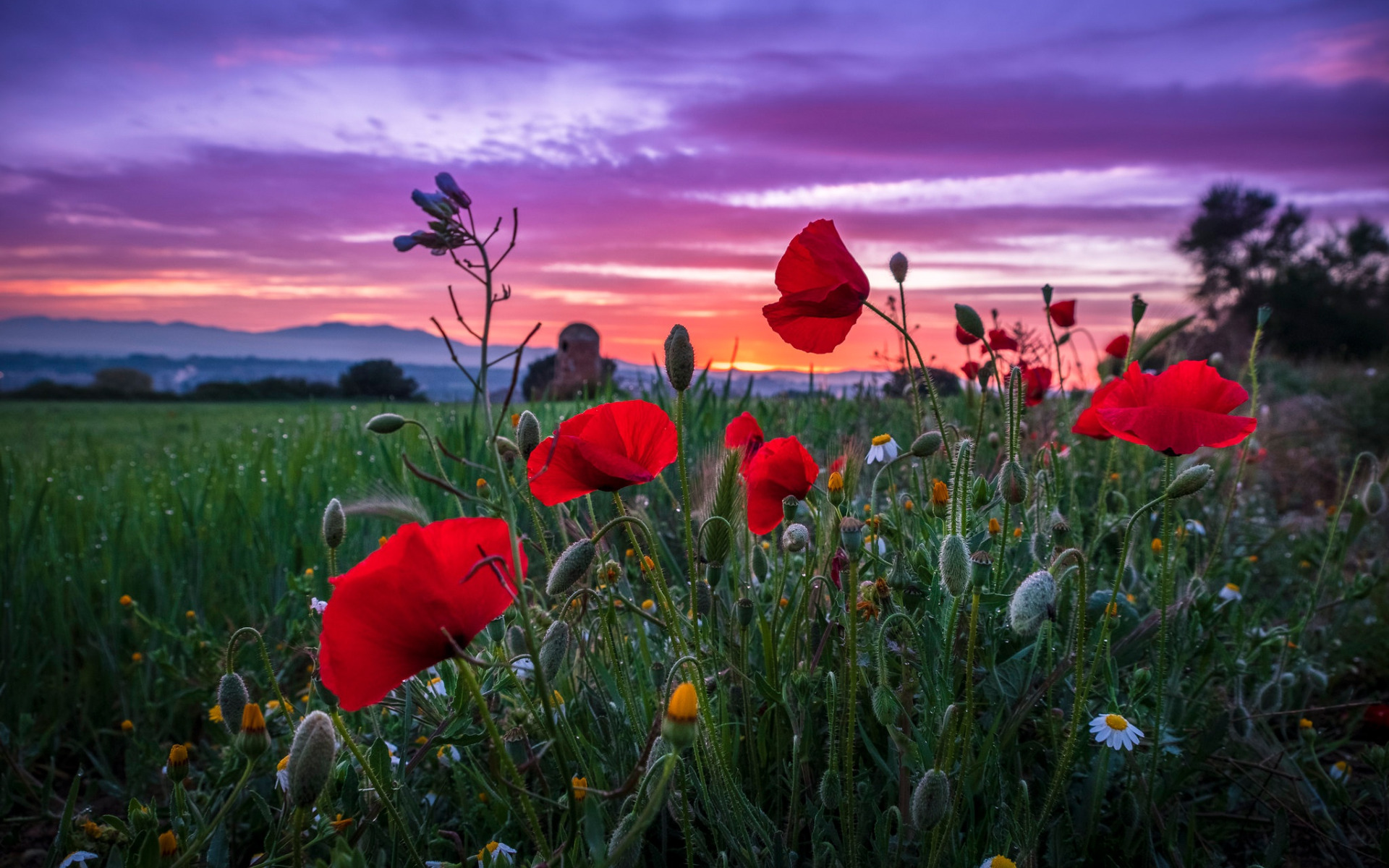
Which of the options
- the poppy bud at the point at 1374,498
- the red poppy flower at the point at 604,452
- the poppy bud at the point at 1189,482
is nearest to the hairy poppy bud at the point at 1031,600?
the poppy bud at the point at 1189,482

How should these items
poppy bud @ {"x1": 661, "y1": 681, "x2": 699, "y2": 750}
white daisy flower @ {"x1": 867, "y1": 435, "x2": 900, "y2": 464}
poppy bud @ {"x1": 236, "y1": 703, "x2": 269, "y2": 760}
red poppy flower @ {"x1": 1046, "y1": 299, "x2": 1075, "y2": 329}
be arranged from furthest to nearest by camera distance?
1. red poppy flower @ {"x1": 1046, "y1": 299, "x2": 1075, "y2": 329}
2. white daisy flower @ {"x1": 867, "y1": 435, "x2": 900, "y2": 464}
3. poppy bud @ {"x1": 236, "y1": 703, "x2": 269, "y2": 760}
4. poppy bud @ {"x1": 661, "y1": 681, "x2": 699, "y2": 750}

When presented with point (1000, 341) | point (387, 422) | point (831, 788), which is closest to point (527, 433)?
point (387, 422)

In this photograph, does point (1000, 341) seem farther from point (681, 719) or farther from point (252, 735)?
point (252, 735)

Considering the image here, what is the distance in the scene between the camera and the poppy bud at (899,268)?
1593 millimetres

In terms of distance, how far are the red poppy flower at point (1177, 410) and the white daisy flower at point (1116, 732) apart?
47 centimetres

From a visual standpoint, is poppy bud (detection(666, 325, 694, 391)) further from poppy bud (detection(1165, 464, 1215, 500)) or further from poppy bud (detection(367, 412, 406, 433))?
poppy bud (detection(1165, 464, 1215, 500))

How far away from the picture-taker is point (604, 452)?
3.95ft

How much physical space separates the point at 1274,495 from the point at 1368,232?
85.0 feet

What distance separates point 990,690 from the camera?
1610mm

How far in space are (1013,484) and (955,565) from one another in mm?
401

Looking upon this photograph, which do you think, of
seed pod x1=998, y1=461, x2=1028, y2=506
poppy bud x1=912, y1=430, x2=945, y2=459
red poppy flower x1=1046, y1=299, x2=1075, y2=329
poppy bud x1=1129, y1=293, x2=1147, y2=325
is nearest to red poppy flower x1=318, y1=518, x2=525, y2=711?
poppy bud x1=912, y1=430, x2=945, y2=459

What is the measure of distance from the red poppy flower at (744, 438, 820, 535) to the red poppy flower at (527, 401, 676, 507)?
24 cm

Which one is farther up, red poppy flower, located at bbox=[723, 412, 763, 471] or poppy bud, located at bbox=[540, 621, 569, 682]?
red poppy flower, located at bbox=[723, 412, 763, 471]

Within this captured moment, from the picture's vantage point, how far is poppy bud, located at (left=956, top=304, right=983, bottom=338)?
161cm
